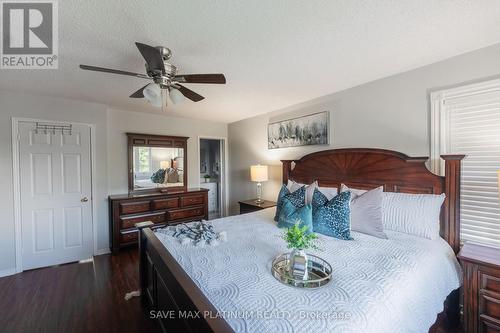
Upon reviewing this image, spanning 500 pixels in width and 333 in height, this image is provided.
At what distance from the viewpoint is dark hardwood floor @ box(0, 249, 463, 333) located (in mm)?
1938

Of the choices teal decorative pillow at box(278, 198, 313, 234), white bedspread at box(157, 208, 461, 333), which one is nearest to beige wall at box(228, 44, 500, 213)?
white bedspread at box(157, 208, 461, 333)

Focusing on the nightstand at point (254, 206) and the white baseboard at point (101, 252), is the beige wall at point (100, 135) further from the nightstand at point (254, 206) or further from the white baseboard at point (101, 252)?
the nightstand at point (254, 206)

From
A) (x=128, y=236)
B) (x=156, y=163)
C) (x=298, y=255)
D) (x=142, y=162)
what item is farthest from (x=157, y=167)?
(x=298, y=255)

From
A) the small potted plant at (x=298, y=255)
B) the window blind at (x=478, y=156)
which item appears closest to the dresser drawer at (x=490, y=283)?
the window blind at (x=478, y=156)

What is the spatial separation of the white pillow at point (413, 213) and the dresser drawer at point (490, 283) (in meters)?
0.41

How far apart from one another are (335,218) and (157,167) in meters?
3.37

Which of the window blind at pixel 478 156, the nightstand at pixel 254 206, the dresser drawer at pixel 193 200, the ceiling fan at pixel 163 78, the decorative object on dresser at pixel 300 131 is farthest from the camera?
the dresser drawer at pixel 193 200

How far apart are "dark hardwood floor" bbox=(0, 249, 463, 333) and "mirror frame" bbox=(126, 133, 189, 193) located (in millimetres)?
1399

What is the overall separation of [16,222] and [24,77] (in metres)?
1.87

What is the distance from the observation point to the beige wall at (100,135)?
2.83 meters

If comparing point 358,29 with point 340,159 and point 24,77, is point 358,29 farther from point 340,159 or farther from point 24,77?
point 24,77

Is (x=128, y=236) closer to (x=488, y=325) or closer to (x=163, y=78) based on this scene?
(x=163, y=78)

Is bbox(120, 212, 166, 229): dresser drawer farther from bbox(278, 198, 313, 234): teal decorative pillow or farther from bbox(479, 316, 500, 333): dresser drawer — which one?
bbox(479, 316, 500, 333): dresser drawer

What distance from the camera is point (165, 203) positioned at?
3.86 m
